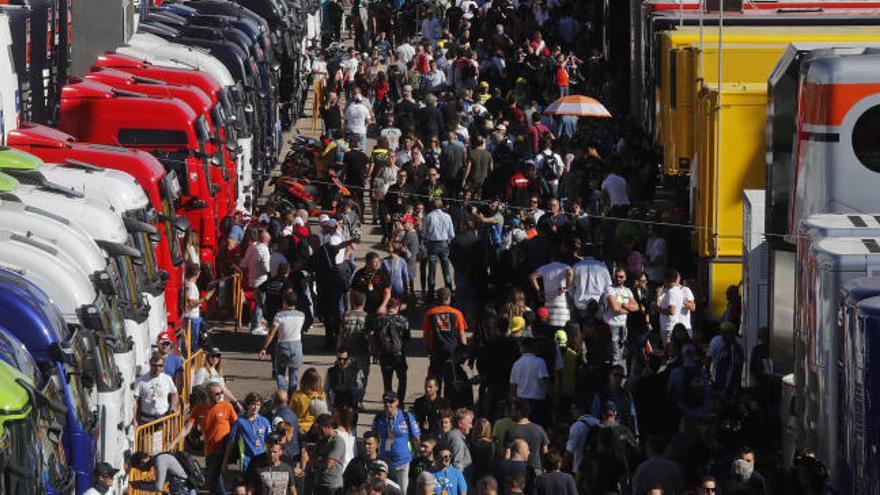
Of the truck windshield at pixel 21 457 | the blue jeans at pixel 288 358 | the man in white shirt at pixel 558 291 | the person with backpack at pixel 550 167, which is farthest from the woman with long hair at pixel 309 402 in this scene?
the person with backpack at pixel 550 167

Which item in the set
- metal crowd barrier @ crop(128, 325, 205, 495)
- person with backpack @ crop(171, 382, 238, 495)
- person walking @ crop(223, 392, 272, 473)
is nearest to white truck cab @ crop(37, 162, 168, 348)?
metal crowd barrier @ crop(128, 325, 205, 495)

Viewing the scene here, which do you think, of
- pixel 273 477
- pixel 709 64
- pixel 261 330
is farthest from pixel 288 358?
pixel 709 64

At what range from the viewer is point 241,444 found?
1933 cm

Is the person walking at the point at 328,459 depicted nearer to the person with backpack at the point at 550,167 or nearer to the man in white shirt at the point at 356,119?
the person with backpack at the point at 550,167

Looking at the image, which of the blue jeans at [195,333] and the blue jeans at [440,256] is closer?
the blue jeans at [195,333]

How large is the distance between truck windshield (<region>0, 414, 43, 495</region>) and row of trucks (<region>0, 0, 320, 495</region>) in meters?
0.02

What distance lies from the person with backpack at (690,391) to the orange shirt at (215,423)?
338cm

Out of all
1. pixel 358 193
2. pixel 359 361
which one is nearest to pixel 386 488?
pixel 359 361

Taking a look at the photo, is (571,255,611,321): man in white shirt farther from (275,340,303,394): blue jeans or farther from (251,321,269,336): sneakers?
(251,321,269,336): sneakers

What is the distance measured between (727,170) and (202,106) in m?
8.03

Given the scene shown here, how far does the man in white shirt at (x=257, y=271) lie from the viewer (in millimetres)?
26672

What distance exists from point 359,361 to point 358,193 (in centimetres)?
1007

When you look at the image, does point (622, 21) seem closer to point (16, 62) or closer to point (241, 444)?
point (16, 62)

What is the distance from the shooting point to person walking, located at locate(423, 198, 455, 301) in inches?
1111
